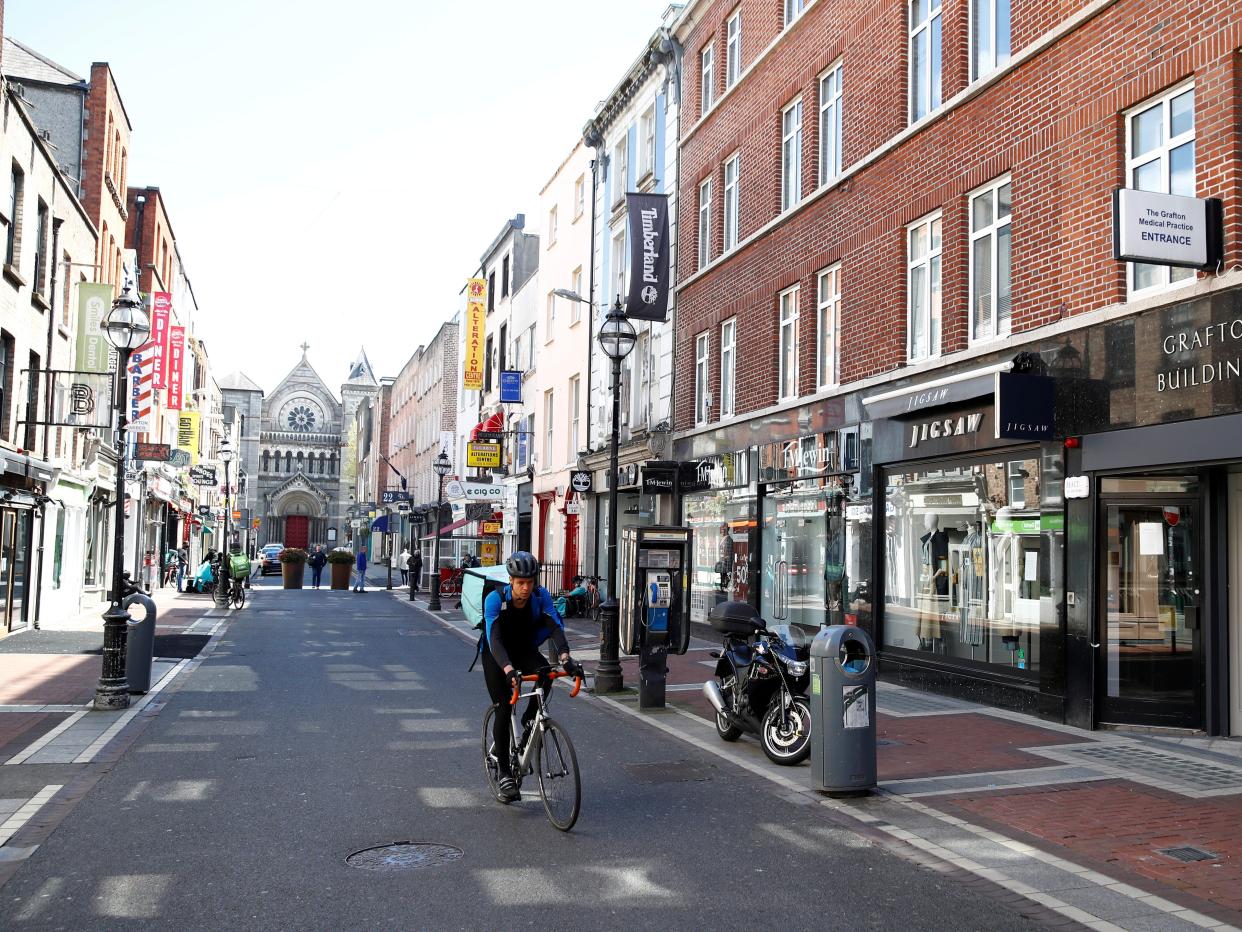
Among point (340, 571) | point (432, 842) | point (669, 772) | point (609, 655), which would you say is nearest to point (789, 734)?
point (669, 772)

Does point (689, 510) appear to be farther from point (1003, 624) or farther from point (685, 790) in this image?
point (685, 790)

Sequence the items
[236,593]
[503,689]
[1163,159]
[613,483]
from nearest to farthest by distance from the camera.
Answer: [503,689]
[1163,159]
[613,483]
[236,593]

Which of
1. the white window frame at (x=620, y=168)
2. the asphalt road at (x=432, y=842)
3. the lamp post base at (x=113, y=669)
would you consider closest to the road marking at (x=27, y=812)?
the asphalt road at (x=432, y=842)

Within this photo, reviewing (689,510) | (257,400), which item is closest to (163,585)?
(689,510)

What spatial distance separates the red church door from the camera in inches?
3757

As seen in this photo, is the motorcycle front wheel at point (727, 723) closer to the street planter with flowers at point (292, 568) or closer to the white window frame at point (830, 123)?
the white window frame at point (830, 123)

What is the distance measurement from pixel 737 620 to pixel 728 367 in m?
11.1

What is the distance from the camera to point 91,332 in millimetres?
23062

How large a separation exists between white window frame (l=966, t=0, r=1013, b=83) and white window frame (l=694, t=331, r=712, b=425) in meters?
8.38

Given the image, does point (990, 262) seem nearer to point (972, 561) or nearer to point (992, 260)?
point (992, 260)

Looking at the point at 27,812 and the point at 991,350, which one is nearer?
the point at 27,812

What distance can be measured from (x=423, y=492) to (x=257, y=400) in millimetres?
45193

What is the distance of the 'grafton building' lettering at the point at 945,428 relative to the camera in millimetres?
12312

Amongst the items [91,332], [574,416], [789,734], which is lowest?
[789,734]
